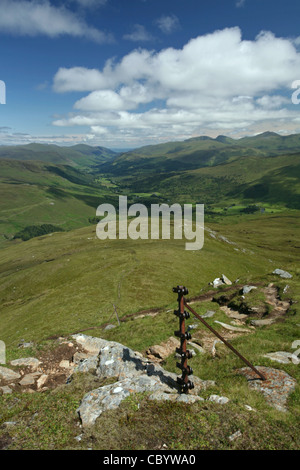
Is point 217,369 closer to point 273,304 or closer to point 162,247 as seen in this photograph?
point 273,304

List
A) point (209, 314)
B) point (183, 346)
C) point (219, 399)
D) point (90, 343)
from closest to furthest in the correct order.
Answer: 1. point (219, 399)
2. point (183, 346)
3. point (90, 343)
4. point (209, 314)

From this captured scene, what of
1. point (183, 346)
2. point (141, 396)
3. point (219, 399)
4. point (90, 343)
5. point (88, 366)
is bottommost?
point (90, 343)

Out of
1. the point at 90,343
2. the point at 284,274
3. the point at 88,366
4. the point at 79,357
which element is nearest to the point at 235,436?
the point at 88,366

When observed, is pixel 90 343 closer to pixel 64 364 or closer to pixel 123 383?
pixel 64 364

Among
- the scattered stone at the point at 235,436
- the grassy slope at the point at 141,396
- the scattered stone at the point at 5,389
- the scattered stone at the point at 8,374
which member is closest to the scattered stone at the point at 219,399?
the grassy slope at the point at 141,396

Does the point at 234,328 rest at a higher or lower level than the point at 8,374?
lower

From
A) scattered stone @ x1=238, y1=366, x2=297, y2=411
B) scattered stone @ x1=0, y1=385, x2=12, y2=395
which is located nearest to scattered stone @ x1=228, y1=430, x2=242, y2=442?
scattered stone @ x1=238, y1=366, x2=297, y2=411

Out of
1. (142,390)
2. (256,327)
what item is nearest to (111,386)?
(142,390)
